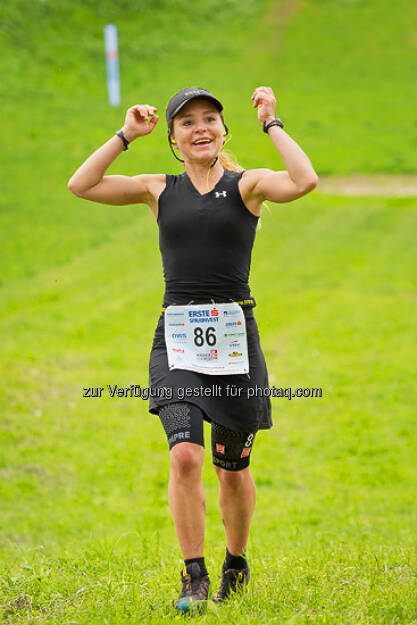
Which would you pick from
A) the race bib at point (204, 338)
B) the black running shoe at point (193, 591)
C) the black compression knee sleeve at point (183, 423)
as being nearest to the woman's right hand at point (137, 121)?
the race bib at point (204, 338)

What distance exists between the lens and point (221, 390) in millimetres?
4602

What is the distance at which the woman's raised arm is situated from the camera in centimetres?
472

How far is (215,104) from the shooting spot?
476cm

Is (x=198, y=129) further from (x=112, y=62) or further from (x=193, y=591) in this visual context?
(x=112, y=62)

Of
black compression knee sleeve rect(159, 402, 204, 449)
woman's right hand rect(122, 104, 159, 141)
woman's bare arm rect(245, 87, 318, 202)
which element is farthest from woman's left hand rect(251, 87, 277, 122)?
black compression knee sleeve rect(159, 402, 204, 449)

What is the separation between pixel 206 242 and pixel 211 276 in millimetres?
185

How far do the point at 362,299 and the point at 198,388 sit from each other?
1105 centimetres

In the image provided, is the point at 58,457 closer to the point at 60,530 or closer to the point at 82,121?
the point at 60,530

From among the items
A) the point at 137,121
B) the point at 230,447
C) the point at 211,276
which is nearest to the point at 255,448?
the point at 230,447

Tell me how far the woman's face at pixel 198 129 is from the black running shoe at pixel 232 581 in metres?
2.32

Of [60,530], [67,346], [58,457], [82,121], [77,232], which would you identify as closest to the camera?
[60,530]

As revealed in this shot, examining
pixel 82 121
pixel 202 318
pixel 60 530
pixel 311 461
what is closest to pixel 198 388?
pixel 202 318

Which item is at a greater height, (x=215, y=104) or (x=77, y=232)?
(x=77, y=232)

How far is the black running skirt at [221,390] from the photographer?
449 cm
